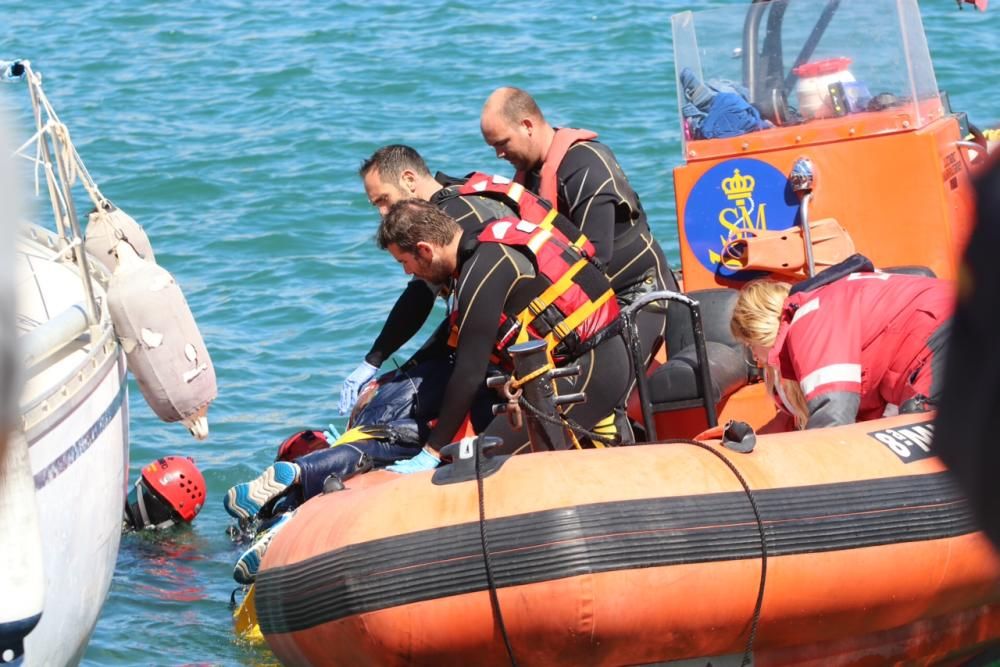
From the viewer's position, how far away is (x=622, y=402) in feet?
13.3

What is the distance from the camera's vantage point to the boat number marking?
10.4 ft

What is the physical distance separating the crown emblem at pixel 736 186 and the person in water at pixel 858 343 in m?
1.08

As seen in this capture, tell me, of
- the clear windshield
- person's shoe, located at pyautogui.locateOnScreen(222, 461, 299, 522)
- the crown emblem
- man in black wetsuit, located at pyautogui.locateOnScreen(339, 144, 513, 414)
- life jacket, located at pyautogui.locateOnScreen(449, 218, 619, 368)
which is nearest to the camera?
life jacket, located at pyautogui.locateOnScreen(449, 218, 619, 368)

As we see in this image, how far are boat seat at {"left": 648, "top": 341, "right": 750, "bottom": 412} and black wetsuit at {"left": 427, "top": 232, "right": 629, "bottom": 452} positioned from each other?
0.19 m

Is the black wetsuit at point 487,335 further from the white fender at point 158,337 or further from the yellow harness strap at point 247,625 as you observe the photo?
the yellow harness strap at point 247,625

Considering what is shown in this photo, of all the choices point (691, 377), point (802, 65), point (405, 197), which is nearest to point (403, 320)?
point (405, 197)

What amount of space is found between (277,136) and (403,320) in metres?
6.52

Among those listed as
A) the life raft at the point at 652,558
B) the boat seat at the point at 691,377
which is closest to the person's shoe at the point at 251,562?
the life raft at the point at 652,558

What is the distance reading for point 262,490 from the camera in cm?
433

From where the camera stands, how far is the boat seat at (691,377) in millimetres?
4027

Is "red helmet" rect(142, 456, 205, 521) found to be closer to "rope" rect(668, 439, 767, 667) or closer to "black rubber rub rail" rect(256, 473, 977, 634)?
"black rubber rub rail" rect(256, 473, 977, 634)

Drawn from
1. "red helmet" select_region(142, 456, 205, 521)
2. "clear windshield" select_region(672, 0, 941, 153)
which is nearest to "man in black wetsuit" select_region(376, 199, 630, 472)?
"clear windshield" select_region(672, 0, 941, 153)

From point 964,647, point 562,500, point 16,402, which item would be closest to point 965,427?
point 16,402

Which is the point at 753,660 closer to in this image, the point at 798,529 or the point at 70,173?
the point at 798,529
